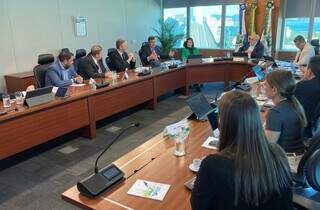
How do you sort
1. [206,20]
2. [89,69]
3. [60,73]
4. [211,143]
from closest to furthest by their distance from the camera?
[211,143] < [60,73] < [89,69] < [206,20]

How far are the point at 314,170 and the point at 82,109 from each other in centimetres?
287

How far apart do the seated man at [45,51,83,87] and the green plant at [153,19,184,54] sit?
4.59 metres

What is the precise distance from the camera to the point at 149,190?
1.53m

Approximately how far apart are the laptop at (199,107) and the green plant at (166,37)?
19.8ft

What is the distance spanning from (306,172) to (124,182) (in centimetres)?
95

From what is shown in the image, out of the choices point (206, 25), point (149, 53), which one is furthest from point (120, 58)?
point (206, 25)

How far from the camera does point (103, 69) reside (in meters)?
5.11

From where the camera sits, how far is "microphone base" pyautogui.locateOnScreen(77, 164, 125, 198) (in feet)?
4.87

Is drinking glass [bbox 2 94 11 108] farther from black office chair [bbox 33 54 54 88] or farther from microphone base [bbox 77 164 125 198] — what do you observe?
microphone base [bbox 77 164 125 198]

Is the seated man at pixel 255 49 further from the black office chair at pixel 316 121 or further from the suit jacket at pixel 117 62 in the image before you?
the black office chair at pixel 316 121

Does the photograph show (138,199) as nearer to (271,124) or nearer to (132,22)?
(271,124)

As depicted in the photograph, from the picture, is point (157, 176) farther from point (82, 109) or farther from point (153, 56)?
point (153, 56)

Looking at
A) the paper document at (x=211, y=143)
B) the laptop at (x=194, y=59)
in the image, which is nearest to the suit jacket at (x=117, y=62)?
the laptop at (x=194, y=59)

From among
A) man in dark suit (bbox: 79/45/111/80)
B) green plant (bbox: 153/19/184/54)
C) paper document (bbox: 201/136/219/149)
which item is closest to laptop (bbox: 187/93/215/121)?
paper document (bbox: 201/136/219/149)
